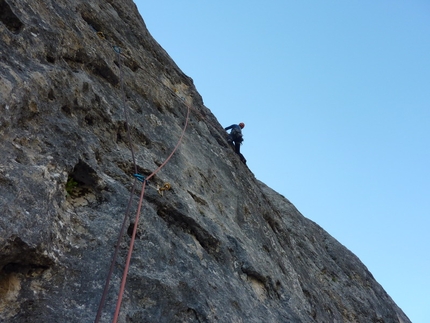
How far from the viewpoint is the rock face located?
502 cm

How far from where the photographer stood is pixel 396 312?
15445 millimetres

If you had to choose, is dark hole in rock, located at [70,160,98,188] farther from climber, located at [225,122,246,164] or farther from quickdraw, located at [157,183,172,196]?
climber, located at [225,122,246,164]

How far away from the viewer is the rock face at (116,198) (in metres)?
5.02

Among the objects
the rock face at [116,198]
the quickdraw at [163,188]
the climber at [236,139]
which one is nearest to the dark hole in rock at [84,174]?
the rock face at [116,198]

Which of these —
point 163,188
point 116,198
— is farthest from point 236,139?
point 116,198

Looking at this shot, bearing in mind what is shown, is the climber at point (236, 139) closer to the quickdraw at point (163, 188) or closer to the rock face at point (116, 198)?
the rock face at point (116, 198)

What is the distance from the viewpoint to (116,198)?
6.60m

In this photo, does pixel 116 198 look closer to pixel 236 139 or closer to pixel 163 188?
pixel 163 188

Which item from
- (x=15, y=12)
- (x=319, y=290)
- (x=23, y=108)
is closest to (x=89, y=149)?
(x=23, y=108)

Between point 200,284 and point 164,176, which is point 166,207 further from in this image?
point 200,284

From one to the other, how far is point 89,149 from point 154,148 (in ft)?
6.67

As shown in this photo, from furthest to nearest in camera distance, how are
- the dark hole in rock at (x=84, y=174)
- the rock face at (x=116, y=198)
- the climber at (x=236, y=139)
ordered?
the climber at (x=236, y=139), the dark hole in rock at (x=84, y=174), the rock face at (x=116, y=198)

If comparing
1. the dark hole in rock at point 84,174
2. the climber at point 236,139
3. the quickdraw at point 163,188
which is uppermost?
the climber at point 236,139

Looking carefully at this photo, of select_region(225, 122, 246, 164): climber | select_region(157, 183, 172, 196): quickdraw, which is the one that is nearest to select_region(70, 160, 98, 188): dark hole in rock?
select_region(157, 183, 172, 196): quickdraw
